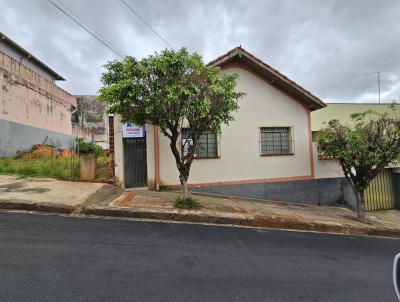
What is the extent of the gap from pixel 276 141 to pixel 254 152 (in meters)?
1.23

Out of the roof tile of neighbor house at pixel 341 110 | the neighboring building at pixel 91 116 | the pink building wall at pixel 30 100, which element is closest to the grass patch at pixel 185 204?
the pink building wall at pixel 30 100

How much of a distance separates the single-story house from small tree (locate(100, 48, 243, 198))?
8.83 feet

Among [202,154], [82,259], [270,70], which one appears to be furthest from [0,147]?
[270,70]

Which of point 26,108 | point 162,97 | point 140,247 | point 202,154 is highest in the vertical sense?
point 26,108

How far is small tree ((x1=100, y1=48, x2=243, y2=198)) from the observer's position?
6.54 metres

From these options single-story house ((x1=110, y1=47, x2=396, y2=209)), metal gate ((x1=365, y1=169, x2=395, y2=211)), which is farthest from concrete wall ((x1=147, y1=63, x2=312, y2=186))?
metal gate ((x1=365, y1=169, x2=395, y2=211))

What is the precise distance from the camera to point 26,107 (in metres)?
14.3

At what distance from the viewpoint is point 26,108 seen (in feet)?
46.9

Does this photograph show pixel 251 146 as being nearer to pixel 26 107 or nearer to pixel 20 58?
pixel 26 107

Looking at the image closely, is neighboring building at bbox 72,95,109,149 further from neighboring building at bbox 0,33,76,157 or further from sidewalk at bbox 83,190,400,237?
sidewalk at bbox 83,190,400,237

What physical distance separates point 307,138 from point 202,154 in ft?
15.5

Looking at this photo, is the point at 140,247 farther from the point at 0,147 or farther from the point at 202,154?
the point at 0,147

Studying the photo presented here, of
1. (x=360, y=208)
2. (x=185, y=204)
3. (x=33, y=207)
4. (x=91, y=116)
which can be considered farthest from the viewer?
(x=91, y=116)

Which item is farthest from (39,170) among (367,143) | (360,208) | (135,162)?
(360,208)
